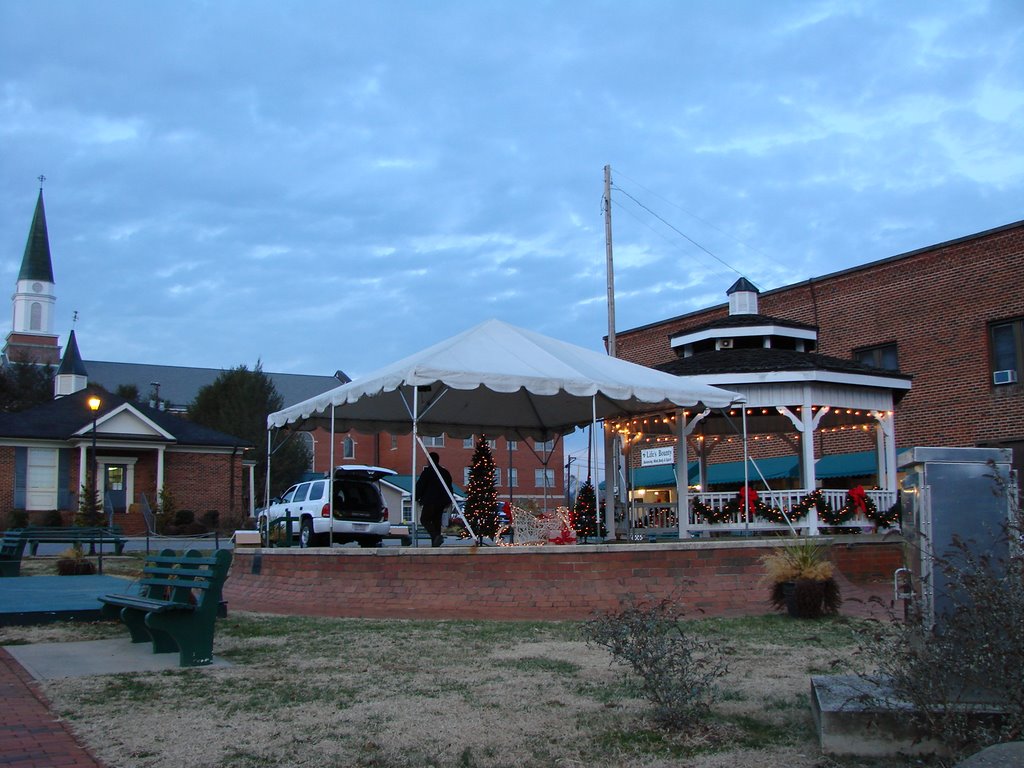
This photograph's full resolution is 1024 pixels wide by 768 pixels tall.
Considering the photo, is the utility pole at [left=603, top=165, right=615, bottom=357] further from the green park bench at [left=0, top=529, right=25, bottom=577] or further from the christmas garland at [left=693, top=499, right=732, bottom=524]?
the green park bench at [left=0, top=529, right=25, bottom=577]

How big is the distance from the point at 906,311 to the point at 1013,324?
3205 mm

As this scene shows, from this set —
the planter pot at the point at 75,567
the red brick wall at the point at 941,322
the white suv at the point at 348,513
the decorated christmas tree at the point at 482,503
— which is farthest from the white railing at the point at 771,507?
the planter pot at the point at 75,567

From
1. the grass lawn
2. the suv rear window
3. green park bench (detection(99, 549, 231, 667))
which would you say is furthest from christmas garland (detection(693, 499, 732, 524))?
green park bench (detection(99, 549, 231, 667))

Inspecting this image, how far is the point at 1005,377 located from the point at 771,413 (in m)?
7.48

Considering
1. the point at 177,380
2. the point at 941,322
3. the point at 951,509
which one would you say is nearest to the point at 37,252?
the point at 177,380

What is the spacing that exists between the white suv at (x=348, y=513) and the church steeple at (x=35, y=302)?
225 feet

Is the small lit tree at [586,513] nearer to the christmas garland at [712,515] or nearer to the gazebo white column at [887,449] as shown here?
the christmas garland at [712,515]

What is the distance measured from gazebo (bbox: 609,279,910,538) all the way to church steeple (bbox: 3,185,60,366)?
73259 millimetres

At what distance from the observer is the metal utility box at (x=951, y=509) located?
17.9 ft

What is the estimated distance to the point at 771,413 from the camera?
73.3ft

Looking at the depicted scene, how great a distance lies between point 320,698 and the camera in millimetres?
6938

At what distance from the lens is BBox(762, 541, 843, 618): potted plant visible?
11.7m

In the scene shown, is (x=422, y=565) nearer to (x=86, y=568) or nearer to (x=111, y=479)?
(x=86, y=568)

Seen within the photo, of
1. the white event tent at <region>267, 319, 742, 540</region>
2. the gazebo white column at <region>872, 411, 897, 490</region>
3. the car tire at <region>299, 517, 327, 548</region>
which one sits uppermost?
the white event tent at <region>267, 319, 742, 540</region>
